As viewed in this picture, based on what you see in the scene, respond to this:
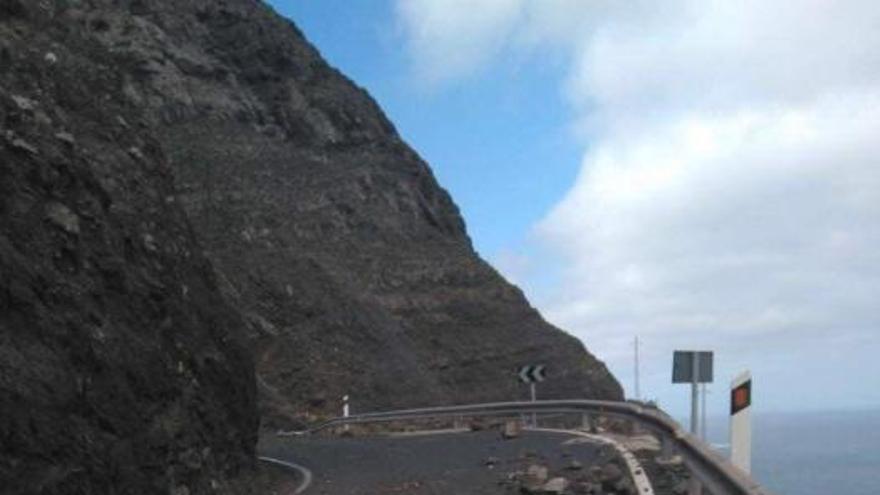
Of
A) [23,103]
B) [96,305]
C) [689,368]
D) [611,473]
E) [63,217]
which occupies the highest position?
[23,103]

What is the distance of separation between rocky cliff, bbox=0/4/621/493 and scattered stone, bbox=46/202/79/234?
0.03 meters

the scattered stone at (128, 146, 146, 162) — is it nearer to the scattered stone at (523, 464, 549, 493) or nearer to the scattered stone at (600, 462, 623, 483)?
the scattered stone at (523, 464, 549, 493)

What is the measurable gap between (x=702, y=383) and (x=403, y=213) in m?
55.7

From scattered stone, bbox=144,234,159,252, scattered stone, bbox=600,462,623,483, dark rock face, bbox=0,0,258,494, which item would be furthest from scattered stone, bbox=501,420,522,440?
scattered stone, bbox=144,234,159,252

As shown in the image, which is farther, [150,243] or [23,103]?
[150,243]

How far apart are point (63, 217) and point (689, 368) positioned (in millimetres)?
7239

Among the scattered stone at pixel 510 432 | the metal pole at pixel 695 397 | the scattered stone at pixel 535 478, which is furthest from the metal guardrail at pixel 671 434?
the scattered stone at pixel 535 478

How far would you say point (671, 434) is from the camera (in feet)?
38.8

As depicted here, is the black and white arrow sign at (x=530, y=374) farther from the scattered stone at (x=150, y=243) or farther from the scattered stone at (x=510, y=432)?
the scattered stone at (x=150, y=243)

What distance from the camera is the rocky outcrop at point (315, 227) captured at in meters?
48.4

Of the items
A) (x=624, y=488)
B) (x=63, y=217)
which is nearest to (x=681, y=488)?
(x=624, y=488)

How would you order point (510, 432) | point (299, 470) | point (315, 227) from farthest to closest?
1. point (315, 227)
2. point (510, 432)
3. point (299, 470)

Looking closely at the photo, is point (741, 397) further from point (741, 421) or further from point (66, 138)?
point (66, 138)

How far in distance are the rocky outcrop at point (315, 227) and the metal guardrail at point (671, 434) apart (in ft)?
37.5
